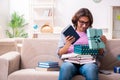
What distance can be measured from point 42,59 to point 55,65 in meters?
0.24

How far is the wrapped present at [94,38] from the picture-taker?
236 cm

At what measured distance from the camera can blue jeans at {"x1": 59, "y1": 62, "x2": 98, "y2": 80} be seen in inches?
87.8

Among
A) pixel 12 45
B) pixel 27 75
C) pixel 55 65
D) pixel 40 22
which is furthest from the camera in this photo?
pixel 40 22

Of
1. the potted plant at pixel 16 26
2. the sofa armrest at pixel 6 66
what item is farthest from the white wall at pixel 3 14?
the sofa armrest at pixel 6 66

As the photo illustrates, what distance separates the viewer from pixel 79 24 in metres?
2.66

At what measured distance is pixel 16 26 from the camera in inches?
277

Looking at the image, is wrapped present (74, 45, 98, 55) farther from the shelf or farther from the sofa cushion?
the shelf

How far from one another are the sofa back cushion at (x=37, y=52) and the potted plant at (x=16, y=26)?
423cm

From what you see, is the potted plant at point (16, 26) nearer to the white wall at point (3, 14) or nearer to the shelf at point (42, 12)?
the white wall at point (3, 14)

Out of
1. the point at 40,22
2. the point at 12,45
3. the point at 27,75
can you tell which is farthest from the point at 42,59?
the point at 40,22

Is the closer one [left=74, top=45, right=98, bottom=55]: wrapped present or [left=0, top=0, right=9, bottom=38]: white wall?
[left=74, top=45, right=98, bottom=55]: wrapped present

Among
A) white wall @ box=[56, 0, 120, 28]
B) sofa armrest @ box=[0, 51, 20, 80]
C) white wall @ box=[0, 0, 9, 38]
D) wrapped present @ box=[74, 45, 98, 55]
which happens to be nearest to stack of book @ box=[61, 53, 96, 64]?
wrapped present @ box=[74, 45, 98, 55]

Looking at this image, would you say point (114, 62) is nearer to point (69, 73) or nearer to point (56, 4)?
point (69, 73)

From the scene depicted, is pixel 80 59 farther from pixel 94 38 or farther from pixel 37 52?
pixel 37 52
